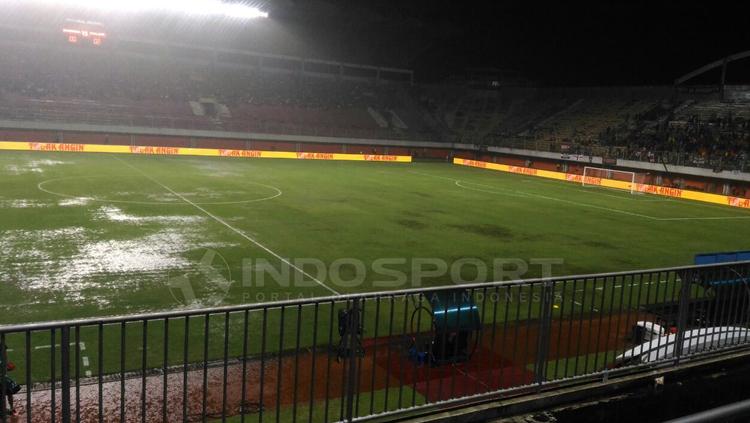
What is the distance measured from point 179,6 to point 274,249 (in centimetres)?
4623

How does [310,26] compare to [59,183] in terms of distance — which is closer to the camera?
[59,183]

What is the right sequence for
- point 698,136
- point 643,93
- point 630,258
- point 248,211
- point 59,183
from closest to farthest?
point 630,258 < point 248,211 < point 59,183 < point 698,136 < point 643,93

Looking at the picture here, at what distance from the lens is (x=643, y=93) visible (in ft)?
188

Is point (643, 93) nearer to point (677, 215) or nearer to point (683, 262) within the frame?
point (677, 215)

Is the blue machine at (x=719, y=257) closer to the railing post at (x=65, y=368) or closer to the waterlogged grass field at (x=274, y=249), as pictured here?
the waterlogged grass field at (x=274, y=249)

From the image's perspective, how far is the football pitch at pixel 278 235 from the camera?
42.1ft

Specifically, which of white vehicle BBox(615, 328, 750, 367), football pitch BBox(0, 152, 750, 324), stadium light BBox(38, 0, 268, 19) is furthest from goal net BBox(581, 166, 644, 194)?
stadium light BBox(38, 0, 268, 19)

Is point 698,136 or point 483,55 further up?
point 483,55

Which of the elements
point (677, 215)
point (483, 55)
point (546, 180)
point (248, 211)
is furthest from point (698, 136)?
point (248, 211)

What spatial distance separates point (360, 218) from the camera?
22.9 meters

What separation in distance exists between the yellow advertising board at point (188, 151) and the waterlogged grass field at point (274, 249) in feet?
35.7

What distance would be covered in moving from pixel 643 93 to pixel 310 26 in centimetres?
3377

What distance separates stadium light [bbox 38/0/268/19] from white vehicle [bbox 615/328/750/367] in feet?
173

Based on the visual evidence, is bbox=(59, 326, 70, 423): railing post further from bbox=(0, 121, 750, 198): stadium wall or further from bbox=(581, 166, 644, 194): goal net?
bbox=(0, 121, 750, 198): stadium wall
